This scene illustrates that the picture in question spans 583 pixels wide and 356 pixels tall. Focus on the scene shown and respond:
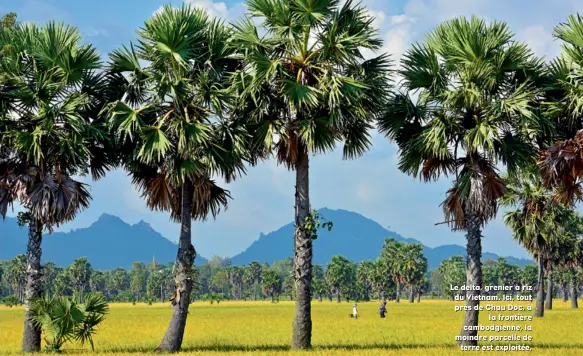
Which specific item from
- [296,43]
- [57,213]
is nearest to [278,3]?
[296,43]

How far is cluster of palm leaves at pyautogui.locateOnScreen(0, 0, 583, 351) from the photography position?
2419 centimetres

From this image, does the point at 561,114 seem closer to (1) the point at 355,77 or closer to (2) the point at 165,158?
(1) the point at 355,77

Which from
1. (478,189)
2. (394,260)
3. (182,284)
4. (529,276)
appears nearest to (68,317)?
(182,284)

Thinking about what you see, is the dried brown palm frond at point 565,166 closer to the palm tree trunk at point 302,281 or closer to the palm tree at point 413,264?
the palm tree trunk at point 302,281

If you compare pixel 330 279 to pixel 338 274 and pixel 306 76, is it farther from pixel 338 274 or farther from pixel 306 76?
pixel 306 76

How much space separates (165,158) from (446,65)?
33.9ft

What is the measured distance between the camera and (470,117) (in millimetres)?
25922

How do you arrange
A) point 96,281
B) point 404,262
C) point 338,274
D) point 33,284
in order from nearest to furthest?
1. point 33,284
2. point 404,262
3. point 338,274
4. point 96,281

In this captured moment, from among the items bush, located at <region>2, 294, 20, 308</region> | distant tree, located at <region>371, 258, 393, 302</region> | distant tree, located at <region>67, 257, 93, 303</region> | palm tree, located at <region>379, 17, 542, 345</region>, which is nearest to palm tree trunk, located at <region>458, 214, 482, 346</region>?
palm tree, located at <region>379, 17, 542, 345</region>

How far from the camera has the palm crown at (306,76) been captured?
23906 millimetres

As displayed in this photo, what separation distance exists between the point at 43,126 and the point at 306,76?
903 cm

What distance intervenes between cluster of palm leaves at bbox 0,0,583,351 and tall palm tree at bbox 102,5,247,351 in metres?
0.05

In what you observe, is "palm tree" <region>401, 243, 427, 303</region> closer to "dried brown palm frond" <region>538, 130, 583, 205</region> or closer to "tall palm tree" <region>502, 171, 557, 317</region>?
"tall palm tree" <region>502, 171, 557, 317</region>

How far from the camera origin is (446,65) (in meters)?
25.7
